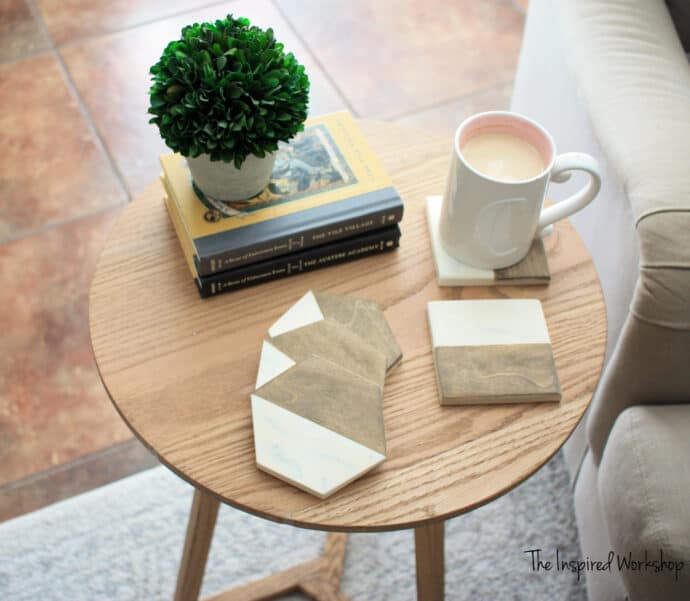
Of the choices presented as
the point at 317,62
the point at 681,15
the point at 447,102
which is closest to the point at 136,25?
the point at 317,62

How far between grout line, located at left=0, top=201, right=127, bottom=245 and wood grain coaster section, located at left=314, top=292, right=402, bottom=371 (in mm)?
892

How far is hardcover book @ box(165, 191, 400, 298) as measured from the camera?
81 centimetres

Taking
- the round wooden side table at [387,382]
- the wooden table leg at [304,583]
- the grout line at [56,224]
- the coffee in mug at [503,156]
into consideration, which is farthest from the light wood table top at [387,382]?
the grout line at [56,224]

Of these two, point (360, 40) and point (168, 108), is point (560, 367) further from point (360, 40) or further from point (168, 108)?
point (360, 40)

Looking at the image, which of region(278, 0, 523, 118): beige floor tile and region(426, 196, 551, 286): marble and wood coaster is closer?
region(426, 196, 551, 286): marble and wood coaster

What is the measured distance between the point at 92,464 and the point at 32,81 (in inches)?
36.7

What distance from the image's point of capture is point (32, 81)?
1.79m

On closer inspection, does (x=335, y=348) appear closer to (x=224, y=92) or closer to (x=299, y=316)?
(x=299, y=316)

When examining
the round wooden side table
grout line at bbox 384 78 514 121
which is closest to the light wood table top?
the round wooden side table

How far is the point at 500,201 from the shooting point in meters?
0.76

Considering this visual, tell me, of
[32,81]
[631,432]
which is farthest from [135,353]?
[32,81]

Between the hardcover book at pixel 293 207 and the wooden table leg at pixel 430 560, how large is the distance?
0.99ft

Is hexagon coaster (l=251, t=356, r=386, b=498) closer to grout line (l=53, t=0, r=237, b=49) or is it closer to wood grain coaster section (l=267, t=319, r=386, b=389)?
wood grain coaster section (l=267, t=319, r=386, b=389)

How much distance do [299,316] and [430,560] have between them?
28 cm
